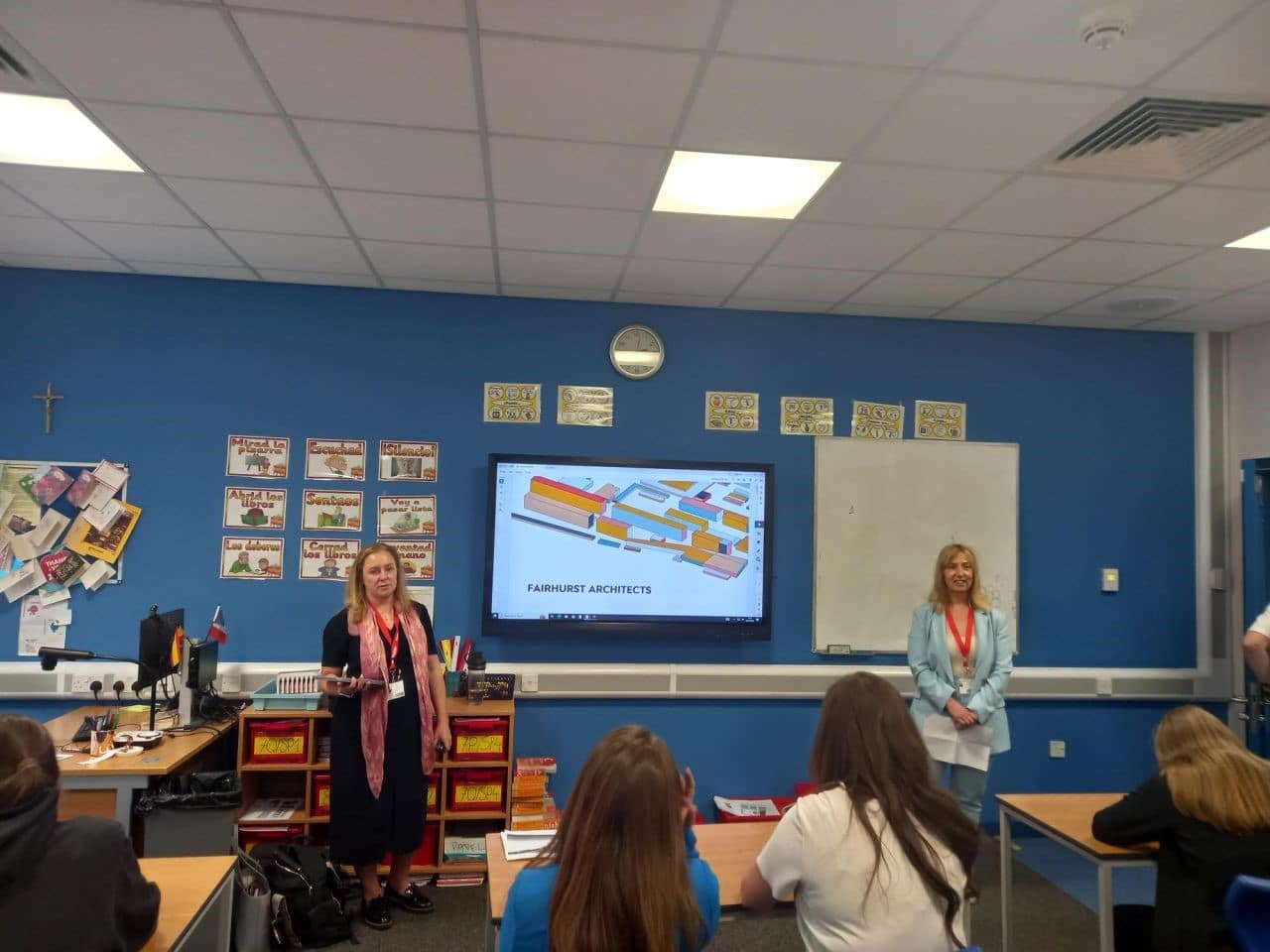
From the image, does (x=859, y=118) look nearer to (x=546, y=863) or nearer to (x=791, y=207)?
(x=791, y=207)

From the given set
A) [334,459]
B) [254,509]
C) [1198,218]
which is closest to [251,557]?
[254,509]

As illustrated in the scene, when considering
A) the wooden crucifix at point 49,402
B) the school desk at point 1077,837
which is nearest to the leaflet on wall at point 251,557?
the wooden crucifix at point 49,402

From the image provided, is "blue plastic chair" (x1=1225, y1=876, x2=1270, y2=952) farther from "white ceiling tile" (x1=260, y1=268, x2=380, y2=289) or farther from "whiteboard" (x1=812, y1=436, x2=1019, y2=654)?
"white ceiling tile" (x1=260, y1=268, x2=380, y2=289)

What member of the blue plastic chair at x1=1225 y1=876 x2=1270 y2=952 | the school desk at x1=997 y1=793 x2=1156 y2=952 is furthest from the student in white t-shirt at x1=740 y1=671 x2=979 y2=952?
the school desk at x1=997 y1=793 x2=1156 y2=952

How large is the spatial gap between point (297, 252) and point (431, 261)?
0.58m

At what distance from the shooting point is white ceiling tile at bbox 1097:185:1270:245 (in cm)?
283

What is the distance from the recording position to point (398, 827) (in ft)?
10.5

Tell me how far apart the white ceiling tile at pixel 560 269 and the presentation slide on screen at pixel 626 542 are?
911 mm

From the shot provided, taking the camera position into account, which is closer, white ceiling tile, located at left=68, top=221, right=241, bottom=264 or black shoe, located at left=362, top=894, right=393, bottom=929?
black shoe, located at left=362, top=894, right=393, bottom=929

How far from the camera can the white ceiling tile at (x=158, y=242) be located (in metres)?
3.41

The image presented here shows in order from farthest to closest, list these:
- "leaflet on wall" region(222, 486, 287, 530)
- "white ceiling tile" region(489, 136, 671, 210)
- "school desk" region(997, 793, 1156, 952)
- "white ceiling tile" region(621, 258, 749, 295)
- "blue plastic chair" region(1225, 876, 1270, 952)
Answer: "leaflet on wall" region(222, 486, 287, 530) < "white ceiling tile" region(621, 258, 749, 295) < "white ceiling tile" region(489, 136, 671, 210) < "school desk" region(997, 793, 1156, 952) < "blue plastic chair" region(1225, 876, 1270, 952)

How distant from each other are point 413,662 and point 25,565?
2154mm

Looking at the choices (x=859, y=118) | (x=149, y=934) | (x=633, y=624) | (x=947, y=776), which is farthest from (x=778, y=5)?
(x=947, y=776)

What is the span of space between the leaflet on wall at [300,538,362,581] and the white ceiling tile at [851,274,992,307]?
2868 millimetres
